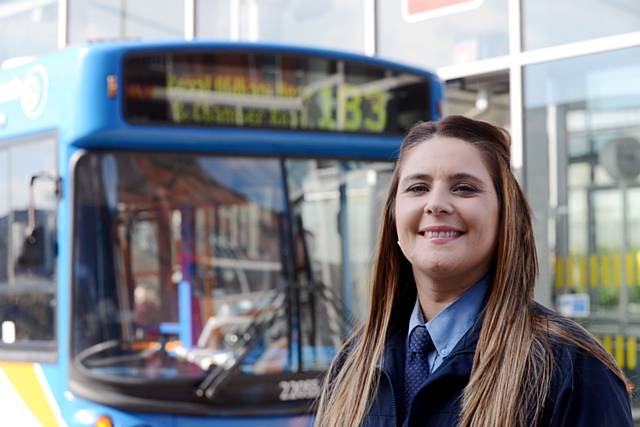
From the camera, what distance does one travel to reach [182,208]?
5.27 metres

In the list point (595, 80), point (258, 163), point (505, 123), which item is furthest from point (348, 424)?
point (505, 123)

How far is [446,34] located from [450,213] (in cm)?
756

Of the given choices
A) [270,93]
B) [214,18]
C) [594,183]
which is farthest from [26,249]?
[214,18]

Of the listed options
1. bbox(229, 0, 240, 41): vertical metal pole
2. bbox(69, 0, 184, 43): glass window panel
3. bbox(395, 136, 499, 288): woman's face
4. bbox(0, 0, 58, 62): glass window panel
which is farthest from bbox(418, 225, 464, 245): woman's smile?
bbox(0, 0, 58, 62): glass window panel

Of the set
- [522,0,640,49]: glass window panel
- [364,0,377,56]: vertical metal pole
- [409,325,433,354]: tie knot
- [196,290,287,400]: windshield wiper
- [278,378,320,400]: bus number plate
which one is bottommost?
[278,378,320,400]: bus number plate

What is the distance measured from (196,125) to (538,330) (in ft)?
11.8

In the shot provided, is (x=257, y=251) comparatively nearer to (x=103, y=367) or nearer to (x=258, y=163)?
(x=258, y=163)

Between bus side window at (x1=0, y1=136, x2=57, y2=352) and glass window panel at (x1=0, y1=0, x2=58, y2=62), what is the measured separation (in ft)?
23.7

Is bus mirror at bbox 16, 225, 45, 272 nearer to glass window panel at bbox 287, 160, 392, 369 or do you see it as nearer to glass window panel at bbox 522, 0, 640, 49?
glass window panel at bbox 287, 160, 392, 369

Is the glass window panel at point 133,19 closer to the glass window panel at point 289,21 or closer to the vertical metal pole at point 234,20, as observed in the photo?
the glass window panel at point 289,21

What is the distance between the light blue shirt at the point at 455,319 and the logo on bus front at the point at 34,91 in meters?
3.73

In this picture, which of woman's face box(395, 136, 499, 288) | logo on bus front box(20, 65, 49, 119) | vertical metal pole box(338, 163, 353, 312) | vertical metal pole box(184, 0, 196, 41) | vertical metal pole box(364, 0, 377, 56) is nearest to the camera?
woman's face box(395, 136, 499, 288)

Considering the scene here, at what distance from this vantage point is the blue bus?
485 centimetres

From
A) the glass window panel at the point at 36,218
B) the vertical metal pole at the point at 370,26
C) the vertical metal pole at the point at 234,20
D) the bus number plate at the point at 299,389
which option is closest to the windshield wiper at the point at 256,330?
the bus number plate at the point at 299,389
